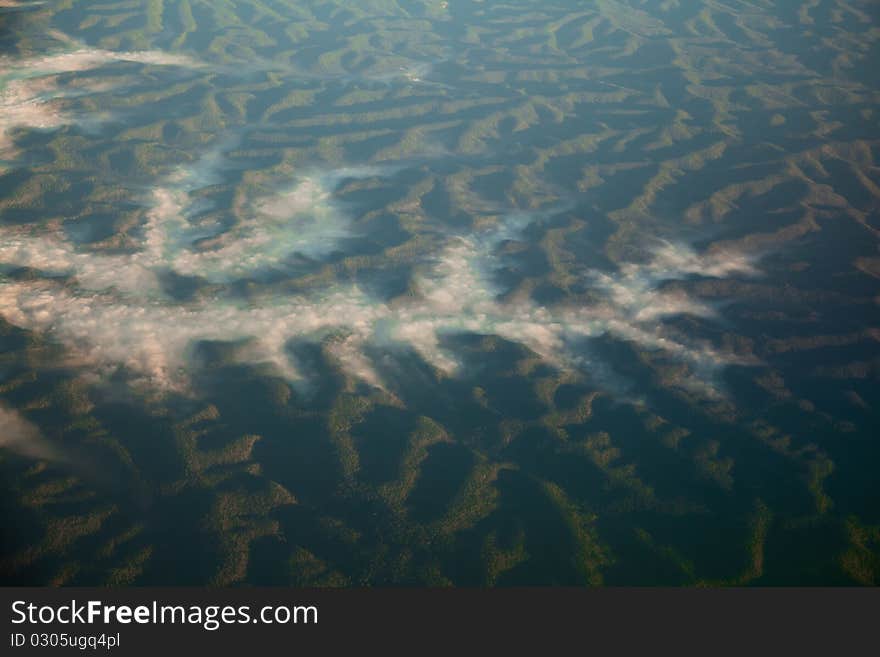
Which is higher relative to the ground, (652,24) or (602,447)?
(652,24)

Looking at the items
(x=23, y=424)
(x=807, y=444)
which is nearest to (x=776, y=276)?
(x=807, y=444)

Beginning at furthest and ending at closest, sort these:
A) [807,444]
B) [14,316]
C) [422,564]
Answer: [14,316]
[807,444]
[422,564]

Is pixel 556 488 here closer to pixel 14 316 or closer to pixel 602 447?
pixel 602 447

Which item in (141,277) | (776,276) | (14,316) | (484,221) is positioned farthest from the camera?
(484,221)

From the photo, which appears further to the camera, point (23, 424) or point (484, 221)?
point (484, 221)

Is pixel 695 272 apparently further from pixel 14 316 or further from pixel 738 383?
pixel 14 316

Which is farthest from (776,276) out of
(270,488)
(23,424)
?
(23,424)
